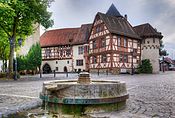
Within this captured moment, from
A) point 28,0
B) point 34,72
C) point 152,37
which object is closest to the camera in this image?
point 28,0

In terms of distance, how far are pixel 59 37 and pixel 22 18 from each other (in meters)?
32.0

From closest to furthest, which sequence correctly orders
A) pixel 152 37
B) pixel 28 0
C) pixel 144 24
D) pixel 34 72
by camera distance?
pixel 28 0, pixel 34 72, pixel 152 37, pixel 144 24

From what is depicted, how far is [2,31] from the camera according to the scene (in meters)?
25.6

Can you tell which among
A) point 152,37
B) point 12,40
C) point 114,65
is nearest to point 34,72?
point 114,65

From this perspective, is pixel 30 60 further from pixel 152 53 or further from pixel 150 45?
pixel 152 53

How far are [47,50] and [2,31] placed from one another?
105ft

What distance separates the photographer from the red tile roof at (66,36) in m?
52.9

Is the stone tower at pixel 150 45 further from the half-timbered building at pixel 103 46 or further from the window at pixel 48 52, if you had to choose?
the window at pixel 48 52

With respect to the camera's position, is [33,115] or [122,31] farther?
[122,31]

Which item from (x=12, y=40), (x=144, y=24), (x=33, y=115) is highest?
(x=144, y=24)

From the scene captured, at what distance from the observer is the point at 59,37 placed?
57.0 metres

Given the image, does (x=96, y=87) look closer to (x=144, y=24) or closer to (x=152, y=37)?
(x=152, y=37)

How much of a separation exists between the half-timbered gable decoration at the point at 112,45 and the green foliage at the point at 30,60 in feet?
34.1

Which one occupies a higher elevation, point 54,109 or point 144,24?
point 144,24
